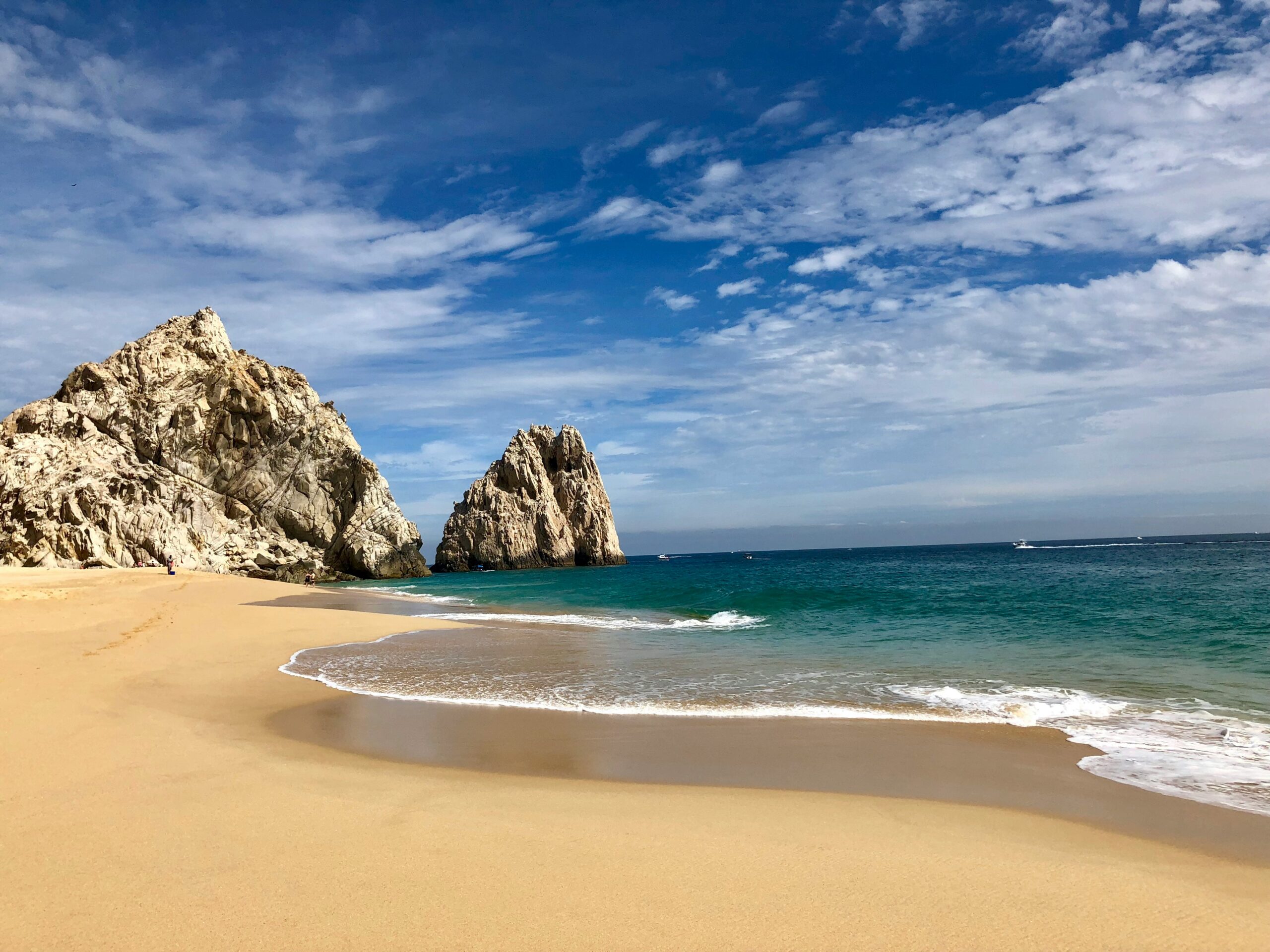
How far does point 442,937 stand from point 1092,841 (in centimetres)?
433

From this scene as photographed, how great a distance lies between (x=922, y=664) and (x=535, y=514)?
259 feet

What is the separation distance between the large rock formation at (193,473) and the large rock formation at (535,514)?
25031mm

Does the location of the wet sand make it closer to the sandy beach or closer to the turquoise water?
the sandy beach

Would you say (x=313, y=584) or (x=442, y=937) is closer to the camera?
(x=442, y=937)

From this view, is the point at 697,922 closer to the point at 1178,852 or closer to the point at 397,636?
the point at 1178,852

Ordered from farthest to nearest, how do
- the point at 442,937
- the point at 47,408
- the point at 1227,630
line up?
the point at 47,408
the point at 1227,630
the point at 442,937

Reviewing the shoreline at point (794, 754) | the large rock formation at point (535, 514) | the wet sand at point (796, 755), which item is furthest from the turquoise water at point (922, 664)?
the large rock formation at point (535, 514)

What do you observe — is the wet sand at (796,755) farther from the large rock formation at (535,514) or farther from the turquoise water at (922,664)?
the large rock formation at (535,514)

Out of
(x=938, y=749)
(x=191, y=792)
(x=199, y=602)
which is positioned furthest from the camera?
(x=199, y=602)

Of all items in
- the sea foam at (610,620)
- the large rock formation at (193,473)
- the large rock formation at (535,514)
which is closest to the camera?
the sea foam at (610,620)

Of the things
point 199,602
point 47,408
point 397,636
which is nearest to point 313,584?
point 47,408

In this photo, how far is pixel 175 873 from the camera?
3801mm

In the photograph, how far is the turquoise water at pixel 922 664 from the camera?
8.36 m

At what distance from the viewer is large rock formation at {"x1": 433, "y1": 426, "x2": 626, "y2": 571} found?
291 ft
